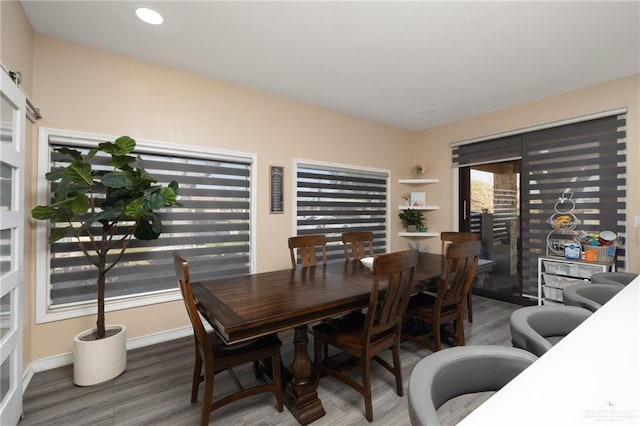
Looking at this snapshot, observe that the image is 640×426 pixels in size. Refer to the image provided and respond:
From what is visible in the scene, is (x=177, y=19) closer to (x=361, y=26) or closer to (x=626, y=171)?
(x=361, y=26)

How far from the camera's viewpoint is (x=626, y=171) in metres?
3.02

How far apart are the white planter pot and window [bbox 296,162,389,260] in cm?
218

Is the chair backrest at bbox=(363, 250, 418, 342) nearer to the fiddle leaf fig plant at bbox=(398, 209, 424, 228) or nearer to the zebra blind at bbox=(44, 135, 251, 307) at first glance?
the zebra blind at bbox=(44, 135, 251, 307)

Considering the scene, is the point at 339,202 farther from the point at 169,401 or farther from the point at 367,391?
the point at 169,401

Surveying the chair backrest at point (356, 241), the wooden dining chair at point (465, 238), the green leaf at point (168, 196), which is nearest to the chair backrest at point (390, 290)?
the chair backrest at point (356, 241)

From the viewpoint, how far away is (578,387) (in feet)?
2.26

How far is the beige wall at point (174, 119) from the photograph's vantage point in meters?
2.37

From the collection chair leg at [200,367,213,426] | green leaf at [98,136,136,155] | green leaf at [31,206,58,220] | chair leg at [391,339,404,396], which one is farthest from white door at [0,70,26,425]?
chair leg at [391,339,404,396]

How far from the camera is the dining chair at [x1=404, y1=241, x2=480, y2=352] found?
7.78ft

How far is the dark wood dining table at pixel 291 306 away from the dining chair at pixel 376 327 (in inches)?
5.7

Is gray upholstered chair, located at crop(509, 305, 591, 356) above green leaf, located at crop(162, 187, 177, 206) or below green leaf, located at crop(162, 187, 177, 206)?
below

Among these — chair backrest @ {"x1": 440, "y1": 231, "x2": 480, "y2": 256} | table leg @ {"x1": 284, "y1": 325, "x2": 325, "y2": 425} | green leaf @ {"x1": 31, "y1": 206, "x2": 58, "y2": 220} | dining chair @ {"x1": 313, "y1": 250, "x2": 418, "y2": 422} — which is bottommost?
table leg @ {"x1": 284, "y1": 325, "x2": 325, "y2": 425}

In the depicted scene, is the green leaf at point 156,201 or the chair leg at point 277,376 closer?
the chair leg at point 277,376

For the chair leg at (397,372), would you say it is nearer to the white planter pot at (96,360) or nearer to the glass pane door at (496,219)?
the white planter pot at (96,360)
